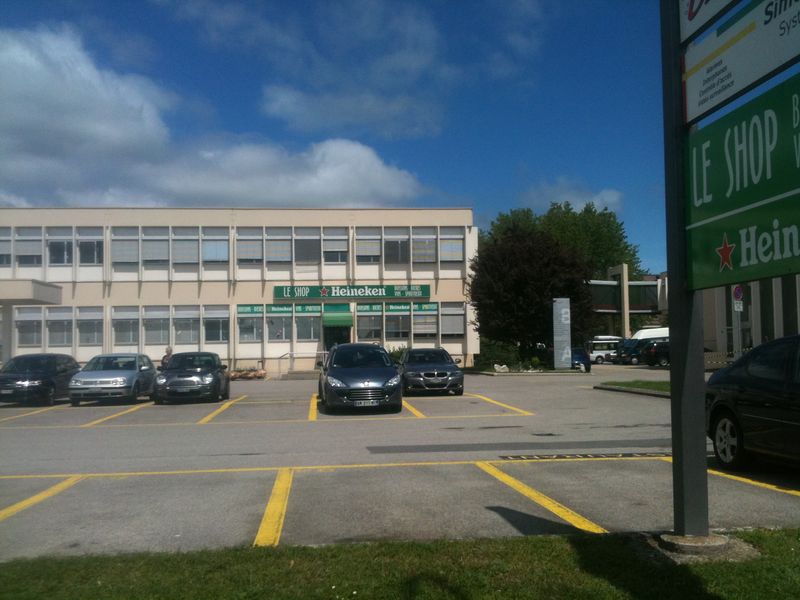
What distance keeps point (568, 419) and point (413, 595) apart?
11996 millimetres

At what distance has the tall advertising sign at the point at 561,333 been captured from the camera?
119 ft

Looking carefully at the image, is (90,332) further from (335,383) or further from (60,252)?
(335,383)

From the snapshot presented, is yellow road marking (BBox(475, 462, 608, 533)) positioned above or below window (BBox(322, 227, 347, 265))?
below

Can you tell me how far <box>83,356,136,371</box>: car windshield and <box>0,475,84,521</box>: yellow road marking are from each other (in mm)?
14576

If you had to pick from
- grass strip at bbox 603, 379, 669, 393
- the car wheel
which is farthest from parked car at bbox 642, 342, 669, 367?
the car wheel

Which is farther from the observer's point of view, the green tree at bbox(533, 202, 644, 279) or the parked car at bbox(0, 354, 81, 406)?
the green tree at bbox(533, 202, 644, 279)

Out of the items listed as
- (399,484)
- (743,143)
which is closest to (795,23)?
(743,143)

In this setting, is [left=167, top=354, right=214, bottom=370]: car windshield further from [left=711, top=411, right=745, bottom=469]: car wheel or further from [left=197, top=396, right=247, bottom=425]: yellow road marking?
[left=711, top=411, right=745, bottom=469]: car wheel

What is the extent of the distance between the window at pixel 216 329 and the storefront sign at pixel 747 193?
1631 inches

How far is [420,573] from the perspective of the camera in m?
5.07

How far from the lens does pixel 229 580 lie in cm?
500

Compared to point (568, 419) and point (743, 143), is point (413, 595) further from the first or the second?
point (568, 419)

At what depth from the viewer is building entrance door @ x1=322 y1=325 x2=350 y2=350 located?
45688 mm

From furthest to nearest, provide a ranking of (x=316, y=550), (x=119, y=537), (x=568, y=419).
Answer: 1. (x=568, y=419)
2. (x=119, y=537)
3. (x=316, y=550)
